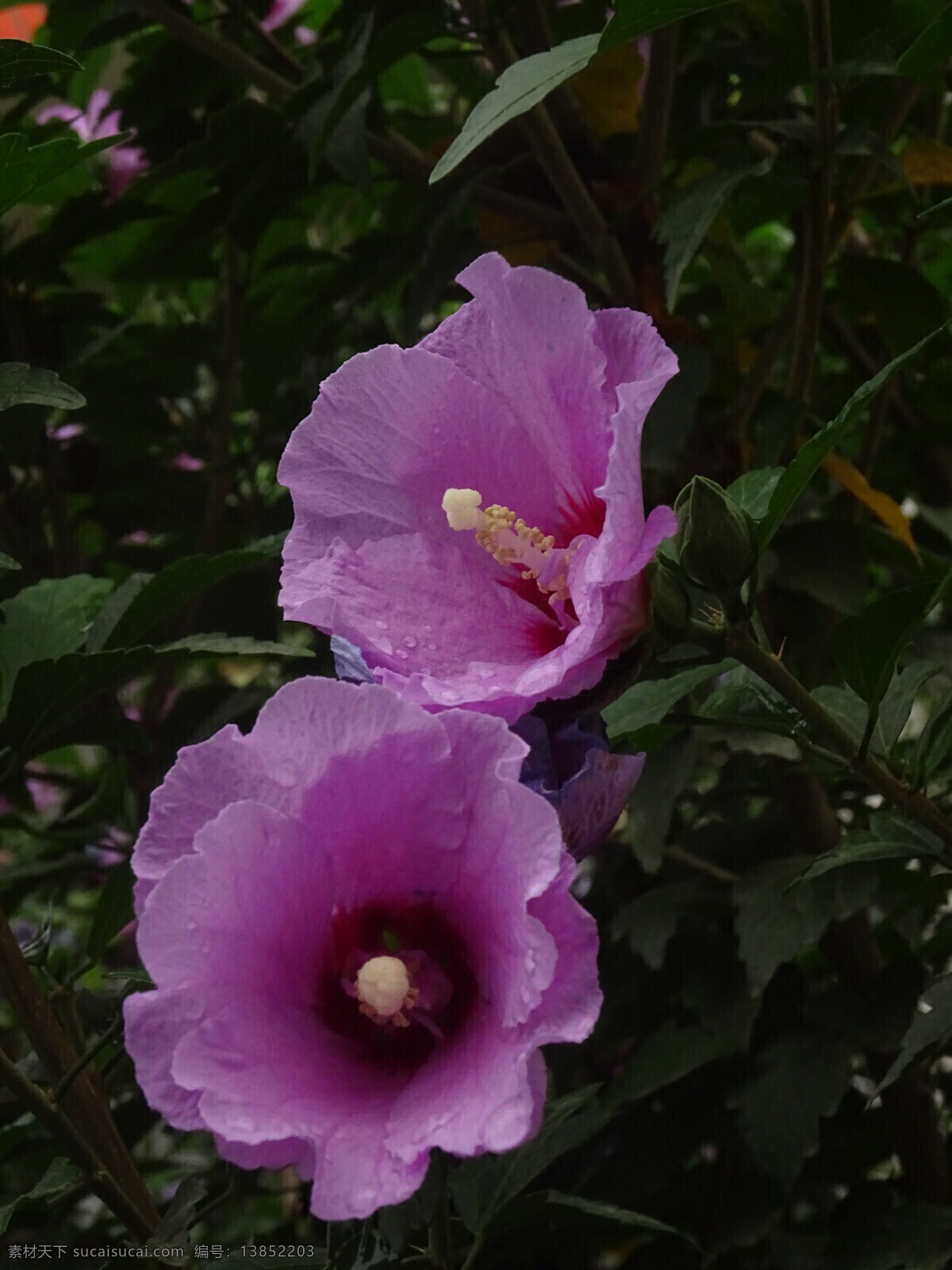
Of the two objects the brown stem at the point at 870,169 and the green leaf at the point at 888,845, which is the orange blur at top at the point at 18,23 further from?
the green leaf at the point at 888,845

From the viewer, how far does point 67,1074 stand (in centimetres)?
58

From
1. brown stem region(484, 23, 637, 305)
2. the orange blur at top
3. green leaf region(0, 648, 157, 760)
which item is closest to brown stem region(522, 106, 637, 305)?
brown stem region(484, 23, 637, 305)

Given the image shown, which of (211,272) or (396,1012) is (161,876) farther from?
(211,272)

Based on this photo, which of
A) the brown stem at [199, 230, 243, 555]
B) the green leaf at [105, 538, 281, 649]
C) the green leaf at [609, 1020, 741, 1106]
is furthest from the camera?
the brown stem at [199, 230, 243, 555]

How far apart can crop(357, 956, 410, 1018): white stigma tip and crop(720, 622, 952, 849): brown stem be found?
0.16 m

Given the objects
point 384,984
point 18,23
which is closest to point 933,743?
point 384,984

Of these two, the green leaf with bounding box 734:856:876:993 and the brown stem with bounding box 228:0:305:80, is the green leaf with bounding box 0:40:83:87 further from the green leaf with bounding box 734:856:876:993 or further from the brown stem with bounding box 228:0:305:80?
the green leaf with bounding box 734:856:876:993

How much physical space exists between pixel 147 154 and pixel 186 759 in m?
0.90

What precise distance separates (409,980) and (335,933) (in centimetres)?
3

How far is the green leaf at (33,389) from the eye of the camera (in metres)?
0.60

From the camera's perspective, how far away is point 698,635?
18.3 inches

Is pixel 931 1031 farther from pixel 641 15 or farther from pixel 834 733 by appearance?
pixel 641 15

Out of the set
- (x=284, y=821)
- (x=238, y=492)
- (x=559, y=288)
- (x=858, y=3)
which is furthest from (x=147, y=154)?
(x=284, y=821)

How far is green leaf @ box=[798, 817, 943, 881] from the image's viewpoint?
59 cm
